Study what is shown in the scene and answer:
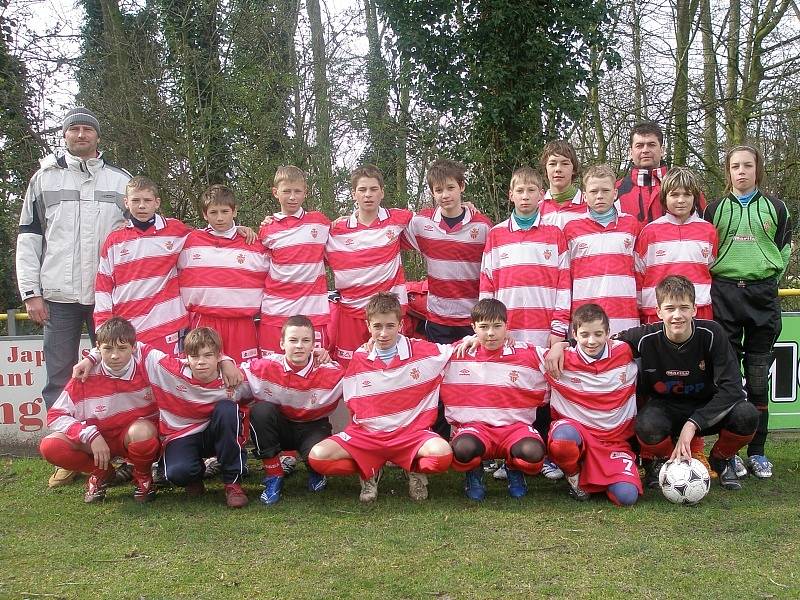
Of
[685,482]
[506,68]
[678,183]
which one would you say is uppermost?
[506,68]

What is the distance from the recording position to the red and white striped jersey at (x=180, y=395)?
4.05 meters

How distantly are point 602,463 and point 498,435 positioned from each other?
1.89 feet

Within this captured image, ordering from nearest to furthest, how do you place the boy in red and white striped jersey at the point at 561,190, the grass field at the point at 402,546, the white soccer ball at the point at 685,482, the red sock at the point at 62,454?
1. the grass field at the point at 402,546
2. the white soccer ball at the point at 685,482
3. the red sock at the point at 62,454
4. the boy in red and white striped jersey at the point at 561,190

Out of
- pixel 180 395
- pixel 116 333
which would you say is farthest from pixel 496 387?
pixel 116 333

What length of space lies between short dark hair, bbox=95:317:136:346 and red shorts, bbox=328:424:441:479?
125 cm

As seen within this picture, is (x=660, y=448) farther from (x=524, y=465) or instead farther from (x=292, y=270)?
(x=292, y=270)

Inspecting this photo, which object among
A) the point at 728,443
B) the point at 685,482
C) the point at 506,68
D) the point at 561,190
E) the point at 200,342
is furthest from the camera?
the point at 506,68

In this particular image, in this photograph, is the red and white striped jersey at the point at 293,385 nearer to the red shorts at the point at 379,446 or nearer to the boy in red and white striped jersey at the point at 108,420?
the red shorts at the point at 379,446

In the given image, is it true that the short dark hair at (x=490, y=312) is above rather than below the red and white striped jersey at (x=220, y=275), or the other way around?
below

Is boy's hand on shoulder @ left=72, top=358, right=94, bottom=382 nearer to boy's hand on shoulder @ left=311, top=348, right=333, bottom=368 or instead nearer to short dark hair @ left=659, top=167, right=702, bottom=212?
boy's hand on shoulder @ left=311, top=348, right=333, bottom=368

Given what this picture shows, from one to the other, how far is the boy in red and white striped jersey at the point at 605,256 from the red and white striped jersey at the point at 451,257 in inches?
26.1

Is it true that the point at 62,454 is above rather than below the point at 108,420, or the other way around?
below

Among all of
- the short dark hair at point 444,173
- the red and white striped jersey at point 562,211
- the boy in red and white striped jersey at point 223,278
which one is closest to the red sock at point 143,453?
the boy in red and white striped jersey at point 223,278

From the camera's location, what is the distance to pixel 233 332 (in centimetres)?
456
